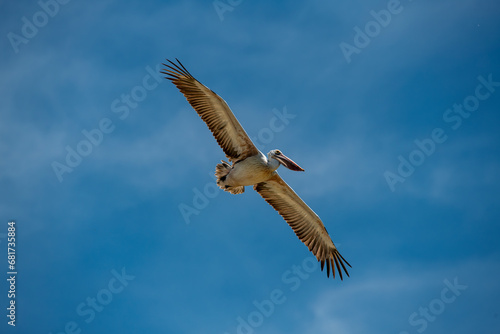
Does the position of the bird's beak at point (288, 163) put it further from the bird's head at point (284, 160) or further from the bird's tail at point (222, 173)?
the bird's tail at point (222, 173)

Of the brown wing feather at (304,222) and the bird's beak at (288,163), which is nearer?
the bird's beak at (288,163)

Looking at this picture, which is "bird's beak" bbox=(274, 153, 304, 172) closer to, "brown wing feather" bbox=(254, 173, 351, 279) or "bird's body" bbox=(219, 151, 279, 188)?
"bird's body" bbox=(219, 151, 279, 188)

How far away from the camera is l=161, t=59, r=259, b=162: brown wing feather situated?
13.8 meters

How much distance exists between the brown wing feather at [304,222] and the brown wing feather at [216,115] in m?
1.18

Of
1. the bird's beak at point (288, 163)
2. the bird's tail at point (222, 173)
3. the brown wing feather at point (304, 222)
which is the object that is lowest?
the bird's tail at point (222, 173)

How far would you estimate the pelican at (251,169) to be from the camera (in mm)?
13930

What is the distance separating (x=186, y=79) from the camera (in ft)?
45.8

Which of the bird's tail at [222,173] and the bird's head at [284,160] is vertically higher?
the bird's head at [284,160]

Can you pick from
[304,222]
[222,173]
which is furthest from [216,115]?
[304,222]

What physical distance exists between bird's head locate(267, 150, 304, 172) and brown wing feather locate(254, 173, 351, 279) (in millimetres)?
770

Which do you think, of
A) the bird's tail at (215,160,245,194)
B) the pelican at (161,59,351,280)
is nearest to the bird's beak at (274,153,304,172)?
the pelican at (161,59,351,280)

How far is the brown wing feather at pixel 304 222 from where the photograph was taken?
15.0 meters

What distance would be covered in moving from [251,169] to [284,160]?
2.74 feet

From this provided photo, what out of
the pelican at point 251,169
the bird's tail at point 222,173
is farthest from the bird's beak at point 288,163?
the bird's tail at point 222,173
